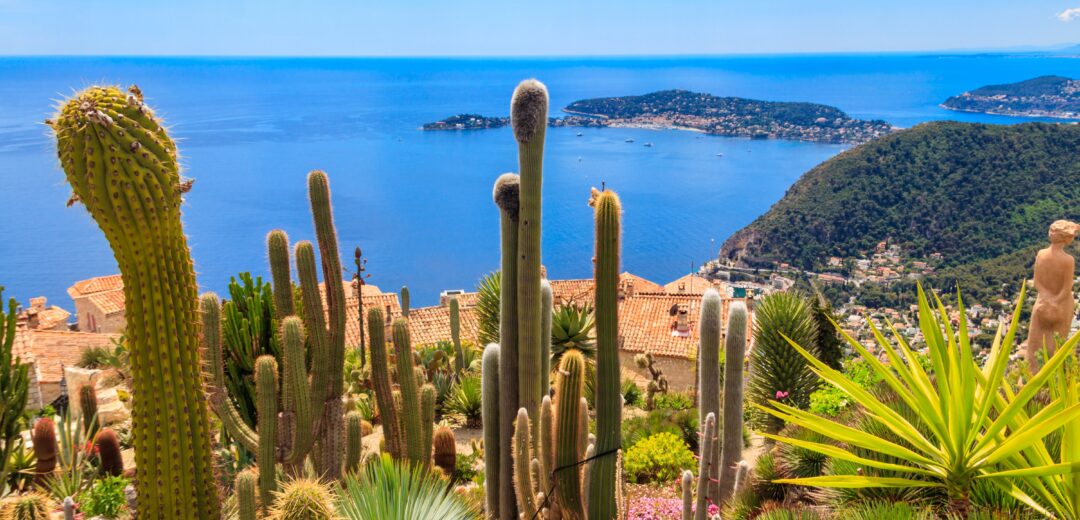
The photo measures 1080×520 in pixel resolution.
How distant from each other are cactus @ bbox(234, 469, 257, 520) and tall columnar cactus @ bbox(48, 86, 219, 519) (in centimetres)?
70

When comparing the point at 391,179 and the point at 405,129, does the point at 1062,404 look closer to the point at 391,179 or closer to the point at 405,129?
the point at 391,179

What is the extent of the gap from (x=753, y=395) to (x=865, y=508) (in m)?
5.56

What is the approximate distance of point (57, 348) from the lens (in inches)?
715

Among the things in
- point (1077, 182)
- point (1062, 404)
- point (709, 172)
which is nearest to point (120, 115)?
point (1062, 404)

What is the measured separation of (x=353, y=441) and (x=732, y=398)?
3.11 metres

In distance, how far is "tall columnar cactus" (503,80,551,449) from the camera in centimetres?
531

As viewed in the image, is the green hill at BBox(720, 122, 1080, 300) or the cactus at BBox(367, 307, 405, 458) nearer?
the cactus at BBox(367, 307, 405, 458)

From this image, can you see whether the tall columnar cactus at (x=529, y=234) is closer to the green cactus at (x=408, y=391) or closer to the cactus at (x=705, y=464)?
the cactus at (x=705, y=464)

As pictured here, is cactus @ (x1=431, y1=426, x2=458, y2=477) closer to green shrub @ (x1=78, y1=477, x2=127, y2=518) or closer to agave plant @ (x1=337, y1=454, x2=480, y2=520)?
agave plant @ (x1=337, y1=454, x2=480, y2=520)

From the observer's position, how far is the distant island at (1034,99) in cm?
12762

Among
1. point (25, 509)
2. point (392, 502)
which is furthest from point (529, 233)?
point (25, 509)

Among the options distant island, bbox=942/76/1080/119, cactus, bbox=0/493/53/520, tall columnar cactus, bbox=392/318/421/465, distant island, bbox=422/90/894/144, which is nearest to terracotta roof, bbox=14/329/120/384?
cactus, bbox=0/493/53/520

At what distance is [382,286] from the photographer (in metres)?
69.2

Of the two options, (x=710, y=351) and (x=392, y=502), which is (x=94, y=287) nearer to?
(x=392, y=502)
